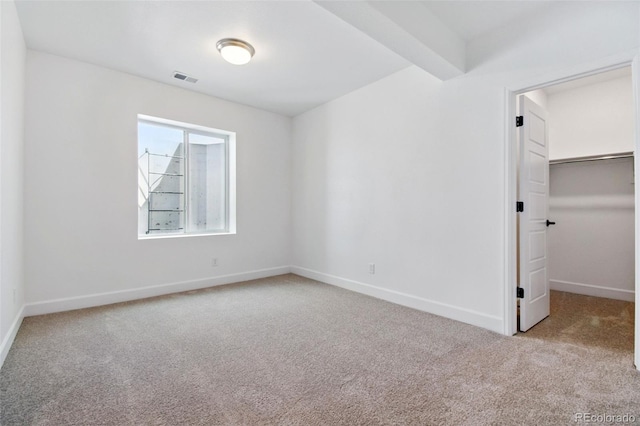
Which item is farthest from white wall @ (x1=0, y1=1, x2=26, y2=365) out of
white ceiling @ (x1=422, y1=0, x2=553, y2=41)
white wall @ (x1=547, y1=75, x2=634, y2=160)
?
white wall @ (x1=547, y1=75, x2=634, y2=160)

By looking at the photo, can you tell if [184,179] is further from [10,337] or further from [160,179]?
[10,337]

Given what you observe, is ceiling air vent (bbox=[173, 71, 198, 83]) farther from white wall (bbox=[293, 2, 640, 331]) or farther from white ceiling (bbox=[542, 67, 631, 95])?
white ceiling (bbox=[542, 67, 631, 95])

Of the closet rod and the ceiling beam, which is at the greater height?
the ceiling beam

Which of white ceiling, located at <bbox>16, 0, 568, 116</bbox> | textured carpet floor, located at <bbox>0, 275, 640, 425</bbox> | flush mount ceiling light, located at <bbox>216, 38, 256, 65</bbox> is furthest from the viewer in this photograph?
flush mount ceiling light, located at <bbox>216, 38, 256, 65</bbox>

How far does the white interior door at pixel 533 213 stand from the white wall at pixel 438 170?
0.82 feet

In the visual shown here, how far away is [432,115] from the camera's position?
3.19m

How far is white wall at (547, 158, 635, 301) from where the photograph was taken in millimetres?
3598

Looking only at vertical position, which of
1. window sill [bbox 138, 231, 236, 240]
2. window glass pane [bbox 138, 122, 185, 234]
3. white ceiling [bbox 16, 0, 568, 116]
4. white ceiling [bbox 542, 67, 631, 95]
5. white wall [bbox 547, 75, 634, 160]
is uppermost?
white ceiling [bbox 16, 0, 568, 116]

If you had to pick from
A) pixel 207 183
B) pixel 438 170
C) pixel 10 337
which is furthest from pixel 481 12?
pixel 10 337

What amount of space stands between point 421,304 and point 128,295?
3.29m

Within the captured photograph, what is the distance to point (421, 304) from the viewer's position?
10.7 ft

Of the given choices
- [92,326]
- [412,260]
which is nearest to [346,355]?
[412,260]

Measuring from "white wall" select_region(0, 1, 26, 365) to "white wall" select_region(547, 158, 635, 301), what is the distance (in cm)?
569

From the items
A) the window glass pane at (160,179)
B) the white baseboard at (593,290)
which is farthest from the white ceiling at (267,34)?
the white baseboard at (593,290)
